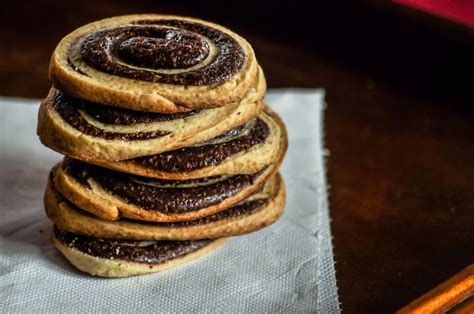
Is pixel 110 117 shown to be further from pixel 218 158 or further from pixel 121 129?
pixel 218 158

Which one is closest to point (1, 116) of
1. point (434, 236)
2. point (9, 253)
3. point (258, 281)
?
point (9, 253)

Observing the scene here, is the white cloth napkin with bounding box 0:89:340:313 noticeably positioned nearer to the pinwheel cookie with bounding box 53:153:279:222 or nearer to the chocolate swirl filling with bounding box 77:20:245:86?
the pinwheel cookie with bounding box 53:153:279:222

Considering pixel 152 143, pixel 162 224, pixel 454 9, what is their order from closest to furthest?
pixel 152 143 < pixel 162 224 < pixel 454 9

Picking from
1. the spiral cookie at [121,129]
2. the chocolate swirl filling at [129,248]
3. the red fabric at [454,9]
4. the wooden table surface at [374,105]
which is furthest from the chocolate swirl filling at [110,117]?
the red fabric at [454,9]

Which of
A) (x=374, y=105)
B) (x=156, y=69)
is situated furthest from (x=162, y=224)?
(x=374, y=105)

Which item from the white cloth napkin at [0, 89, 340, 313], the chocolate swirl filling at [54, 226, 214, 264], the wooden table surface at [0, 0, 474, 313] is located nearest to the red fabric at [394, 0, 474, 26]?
the wooden table surface at [0, 0, 474, 313]

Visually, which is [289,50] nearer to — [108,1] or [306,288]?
[108,1]
